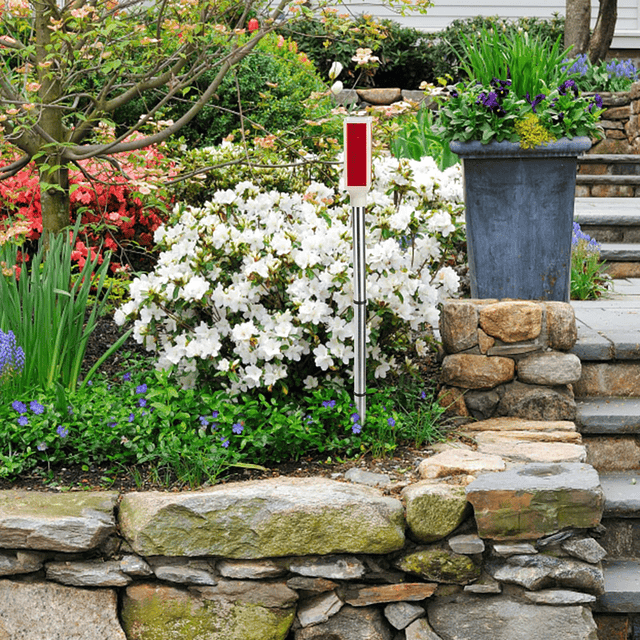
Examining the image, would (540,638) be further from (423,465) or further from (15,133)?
(15,133)

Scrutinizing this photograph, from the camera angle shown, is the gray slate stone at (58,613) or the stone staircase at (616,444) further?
the stone staircase at (616,444)

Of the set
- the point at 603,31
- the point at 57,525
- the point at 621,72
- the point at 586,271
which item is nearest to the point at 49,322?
the point at 57,525

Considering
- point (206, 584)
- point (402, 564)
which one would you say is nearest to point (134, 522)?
point (206, 584)

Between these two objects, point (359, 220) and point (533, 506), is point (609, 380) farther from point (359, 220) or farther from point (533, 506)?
point (359, 220)

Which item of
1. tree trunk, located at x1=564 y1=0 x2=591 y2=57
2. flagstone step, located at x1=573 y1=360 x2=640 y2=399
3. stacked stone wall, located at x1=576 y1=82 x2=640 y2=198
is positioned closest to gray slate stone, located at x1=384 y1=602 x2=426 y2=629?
flagstone step, located at x1=573 y1=360 x2=640 y2=399

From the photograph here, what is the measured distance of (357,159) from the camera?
272 centimetres

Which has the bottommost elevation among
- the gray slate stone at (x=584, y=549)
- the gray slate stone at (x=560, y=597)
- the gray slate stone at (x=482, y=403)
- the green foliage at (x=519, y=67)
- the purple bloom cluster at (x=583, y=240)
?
the gray slate stone at (x=560, y=597)

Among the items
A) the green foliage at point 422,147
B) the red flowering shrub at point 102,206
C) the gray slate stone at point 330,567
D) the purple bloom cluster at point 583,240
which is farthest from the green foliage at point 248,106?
the gray slate stone at point 330,567

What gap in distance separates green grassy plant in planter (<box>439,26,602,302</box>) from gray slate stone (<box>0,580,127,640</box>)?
6.25 ft

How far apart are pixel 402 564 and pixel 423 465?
1.10ft

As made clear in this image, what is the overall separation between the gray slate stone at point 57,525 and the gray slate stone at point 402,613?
2.98ft

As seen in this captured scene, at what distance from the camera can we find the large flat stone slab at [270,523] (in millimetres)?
2553

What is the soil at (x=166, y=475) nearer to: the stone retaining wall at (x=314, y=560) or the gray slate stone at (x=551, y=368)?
the stone retaining wall at (x=314, y=560)

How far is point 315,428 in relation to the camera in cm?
294
